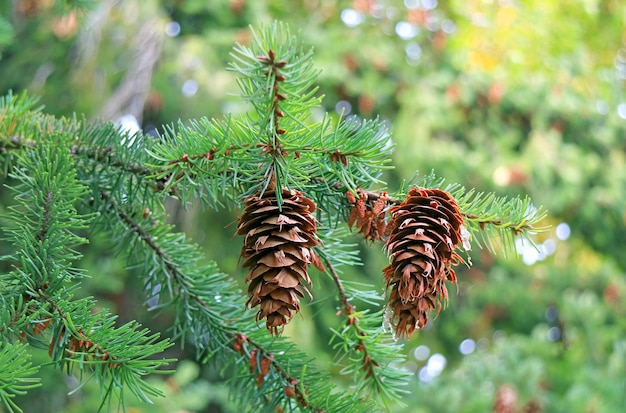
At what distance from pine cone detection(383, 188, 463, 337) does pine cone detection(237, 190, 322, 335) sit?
0.08 meters

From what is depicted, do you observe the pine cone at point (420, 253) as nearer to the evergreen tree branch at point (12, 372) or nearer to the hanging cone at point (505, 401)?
the evergreen tree branch at point (12, 372)

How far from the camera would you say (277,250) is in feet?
1.90

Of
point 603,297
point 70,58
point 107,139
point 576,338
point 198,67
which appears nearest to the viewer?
point 107,139

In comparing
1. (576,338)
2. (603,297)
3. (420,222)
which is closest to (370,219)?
(420,222)

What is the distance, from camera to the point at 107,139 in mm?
749

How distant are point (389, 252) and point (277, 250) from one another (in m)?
0.11

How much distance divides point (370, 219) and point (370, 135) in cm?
9

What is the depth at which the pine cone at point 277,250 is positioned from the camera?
22.7 inches

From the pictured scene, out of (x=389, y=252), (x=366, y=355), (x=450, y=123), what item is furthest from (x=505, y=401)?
(x=389, y=252)

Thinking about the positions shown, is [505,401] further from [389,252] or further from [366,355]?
[389,252]

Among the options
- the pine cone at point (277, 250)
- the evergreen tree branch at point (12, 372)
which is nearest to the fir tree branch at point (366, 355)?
the pine cone at point (277, 250)

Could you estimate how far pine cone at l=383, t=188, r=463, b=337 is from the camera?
0.58m

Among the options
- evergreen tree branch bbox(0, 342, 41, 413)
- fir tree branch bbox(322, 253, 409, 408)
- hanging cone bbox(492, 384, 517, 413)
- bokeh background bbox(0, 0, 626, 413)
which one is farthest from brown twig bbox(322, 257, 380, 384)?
hanging cone bbox(492, 384, 517, 413)

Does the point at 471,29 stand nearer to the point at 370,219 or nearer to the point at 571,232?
the point at 571,232
